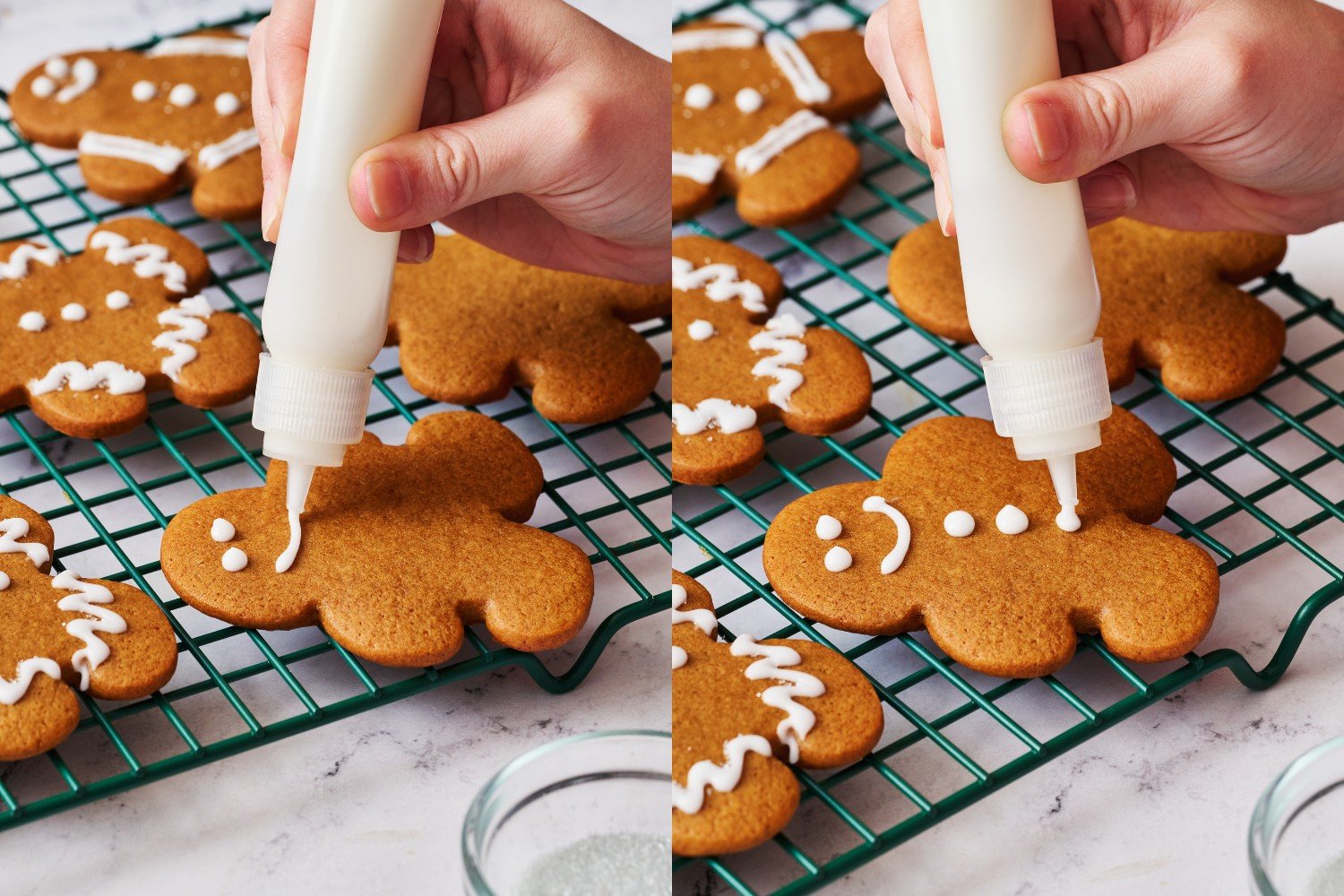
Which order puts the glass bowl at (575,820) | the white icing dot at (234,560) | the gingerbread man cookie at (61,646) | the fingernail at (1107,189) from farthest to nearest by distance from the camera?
the fingernail at (1107,189)
the white icing dot at (234,560)
the gingerbread man cookie at (61,646)
the glass bowl at (575,820)

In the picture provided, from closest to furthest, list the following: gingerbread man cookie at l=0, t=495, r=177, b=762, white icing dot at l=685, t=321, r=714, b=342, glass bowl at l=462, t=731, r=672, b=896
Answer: glass bowl at l=462, t=731, r=672, b=896
gingerbread man cookie at l=0, t=495, r=177, b=762
white icing dot at l=685, t=321, r=714, b=342

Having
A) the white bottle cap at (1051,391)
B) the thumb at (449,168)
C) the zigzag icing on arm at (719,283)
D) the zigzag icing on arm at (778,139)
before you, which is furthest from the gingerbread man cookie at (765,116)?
the white bottle cap at (1051,391)

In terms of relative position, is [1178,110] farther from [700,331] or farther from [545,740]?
[545,740]

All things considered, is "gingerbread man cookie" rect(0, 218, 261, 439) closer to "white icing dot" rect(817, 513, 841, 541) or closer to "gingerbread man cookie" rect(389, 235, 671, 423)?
"gingerbread man cookie" rect(389, 235, 671, 423)

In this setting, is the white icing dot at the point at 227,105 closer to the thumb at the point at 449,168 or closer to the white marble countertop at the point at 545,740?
the thumb at the point at 449,168

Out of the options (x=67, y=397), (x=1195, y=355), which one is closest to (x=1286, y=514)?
(x=1195, y=355)

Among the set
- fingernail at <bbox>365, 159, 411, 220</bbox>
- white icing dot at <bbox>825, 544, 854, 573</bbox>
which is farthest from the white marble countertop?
fingernail at <bbox>365, 159, 411, 220</bbox>
